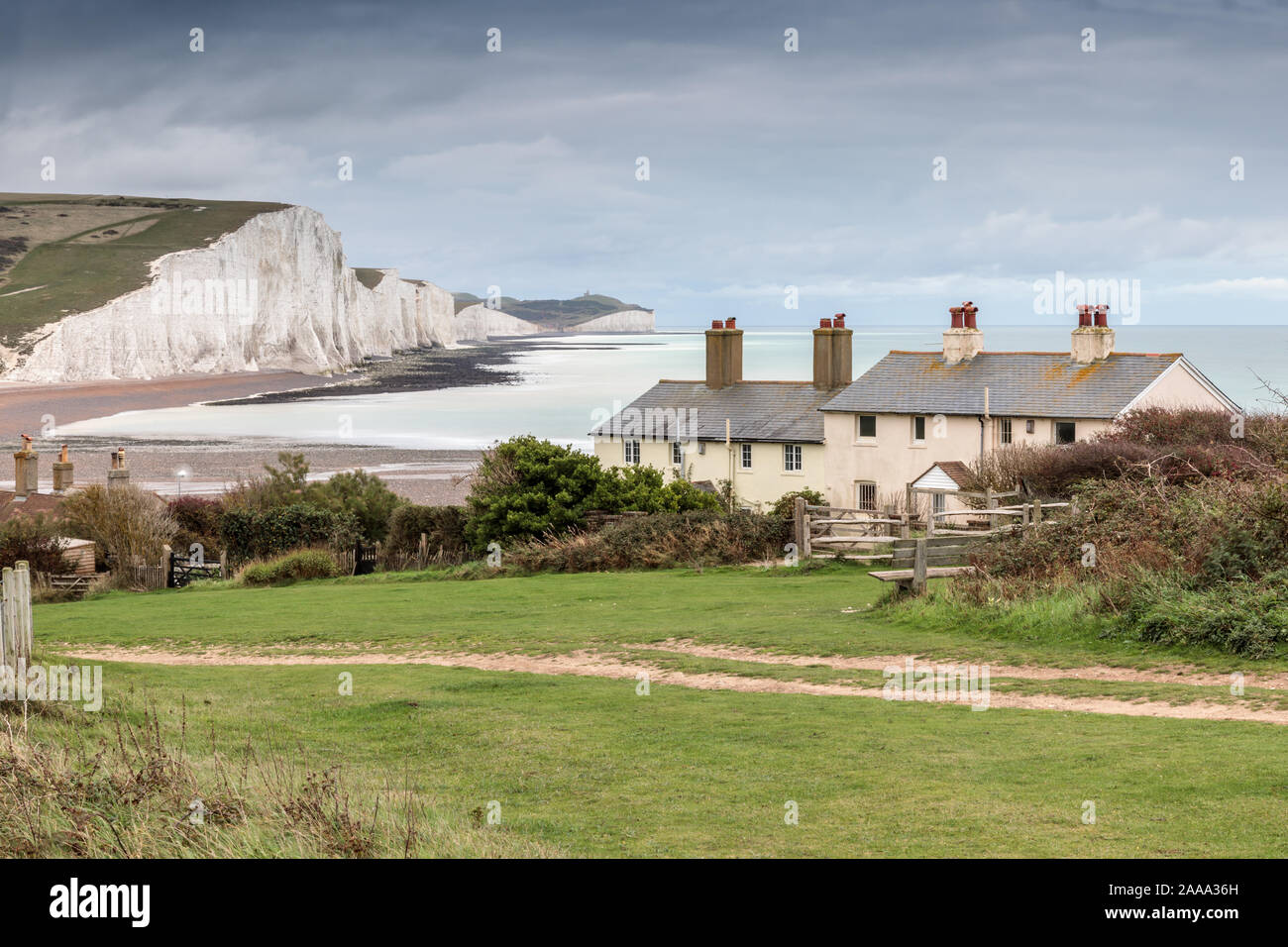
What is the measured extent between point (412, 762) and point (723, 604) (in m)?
13.9

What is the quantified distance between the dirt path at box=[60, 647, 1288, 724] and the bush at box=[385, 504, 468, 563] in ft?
60.2

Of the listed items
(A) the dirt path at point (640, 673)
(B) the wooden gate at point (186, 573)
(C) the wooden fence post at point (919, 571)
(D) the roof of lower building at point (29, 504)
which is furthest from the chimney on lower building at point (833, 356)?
(A) the dirt path at point (640, 673)

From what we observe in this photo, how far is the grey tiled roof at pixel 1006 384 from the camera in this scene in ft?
152

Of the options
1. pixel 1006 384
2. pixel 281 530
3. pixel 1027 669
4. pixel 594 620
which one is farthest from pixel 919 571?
pixel 1006 384

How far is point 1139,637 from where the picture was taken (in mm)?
17391

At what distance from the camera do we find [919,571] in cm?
2222

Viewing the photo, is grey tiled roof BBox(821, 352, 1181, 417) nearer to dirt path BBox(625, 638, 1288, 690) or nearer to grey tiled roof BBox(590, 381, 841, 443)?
grey tiled roof BBox(590, 381, 841, 443)

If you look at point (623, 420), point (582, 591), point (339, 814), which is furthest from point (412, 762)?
point (623, 420)

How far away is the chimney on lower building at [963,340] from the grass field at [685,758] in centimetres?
3159

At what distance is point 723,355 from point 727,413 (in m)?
4.18

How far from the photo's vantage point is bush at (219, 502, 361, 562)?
42.2 m

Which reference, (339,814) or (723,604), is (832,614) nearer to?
(723,604)

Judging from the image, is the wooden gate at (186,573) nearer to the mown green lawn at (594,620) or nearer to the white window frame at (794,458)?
the mown green lawn at (594,620)

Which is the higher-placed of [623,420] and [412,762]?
[623,420]
